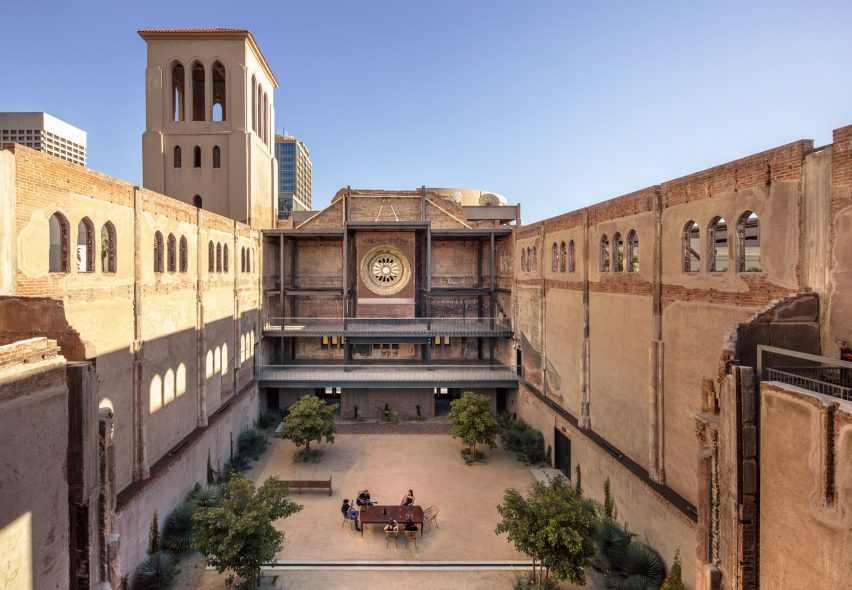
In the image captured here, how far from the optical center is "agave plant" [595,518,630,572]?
14266mm

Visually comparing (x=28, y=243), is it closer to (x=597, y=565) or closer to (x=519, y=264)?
(x=597, y=565)

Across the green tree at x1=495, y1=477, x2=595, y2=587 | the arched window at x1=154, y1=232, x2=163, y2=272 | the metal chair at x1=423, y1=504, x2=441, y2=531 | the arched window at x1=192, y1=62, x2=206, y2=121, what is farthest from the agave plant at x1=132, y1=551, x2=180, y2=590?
the arched window at x1=192, y1=62, x2=206, y2=121

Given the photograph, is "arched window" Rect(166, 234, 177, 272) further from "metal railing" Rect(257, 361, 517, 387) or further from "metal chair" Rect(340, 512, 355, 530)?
"metal railing" Rect(257, 361, 517, 387)

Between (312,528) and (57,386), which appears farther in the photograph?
(312,528)

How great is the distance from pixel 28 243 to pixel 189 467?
10403mm

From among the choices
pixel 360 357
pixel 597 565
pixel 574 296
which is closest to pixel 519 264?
pixel 574 296

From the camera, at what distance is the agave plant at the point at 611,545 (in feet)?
46.8

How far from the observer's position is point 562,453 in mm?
21312

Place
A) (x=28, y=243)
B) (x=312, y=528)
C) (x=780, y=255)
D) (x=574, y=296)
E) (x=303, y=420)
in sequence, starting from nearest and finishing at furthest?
1. (x=780, y=255)
2. (x=28, y=243)
3. (x=312, y=528)
4. (x=574, y=296)
5. (x=303, y=420)

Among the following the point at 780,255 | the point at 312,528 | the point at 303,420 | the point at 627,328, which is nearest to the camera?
the point at 780,255

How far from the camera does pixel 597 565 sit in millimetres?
14375

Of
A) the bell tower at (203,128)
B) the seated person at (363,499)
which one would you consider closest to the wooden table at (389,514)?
the seated person at (363,499)

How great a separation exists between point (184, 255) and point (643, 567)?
18.6 metres

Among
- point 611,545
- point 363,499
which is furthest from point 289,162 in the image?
point 611,545
